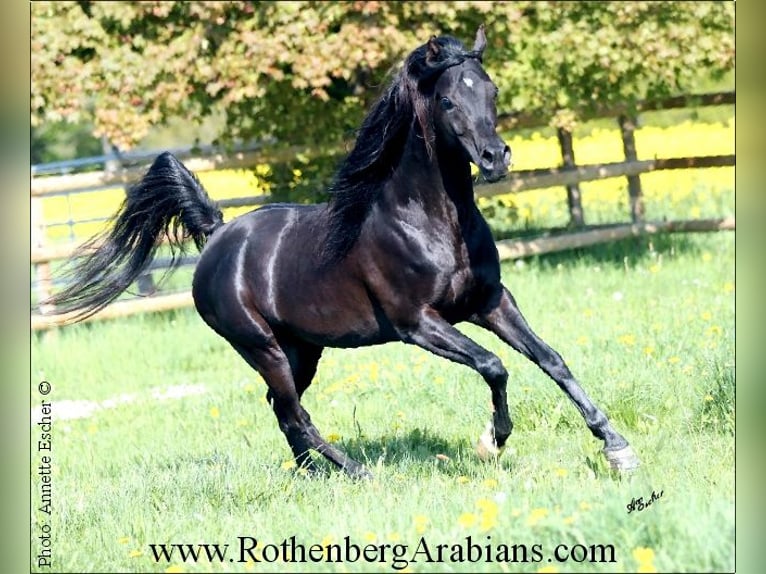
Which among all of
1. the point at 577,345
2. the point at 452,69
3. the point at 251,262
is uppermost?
the point at 452,69

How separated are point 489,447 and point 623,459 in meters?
0.61

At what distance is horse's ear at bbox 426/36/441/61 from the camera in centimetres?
480

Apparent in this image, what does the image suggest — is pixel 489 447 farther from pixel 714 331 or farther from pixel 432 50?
pixel 714 331

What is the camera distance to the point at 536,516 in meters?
3.53

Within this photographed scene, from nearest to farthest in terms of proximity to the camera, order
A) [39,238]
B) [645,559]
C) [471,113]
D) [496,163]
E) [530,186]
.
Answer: [645,559] < [496,163] < [471,113] < [39,238] < [530,186]

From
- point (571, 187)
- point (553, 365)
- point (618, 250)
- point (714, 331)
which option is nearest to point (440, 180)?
point (553, 365)

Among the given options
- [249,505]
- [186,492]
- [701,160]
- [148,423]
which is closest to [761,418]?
[249,505]

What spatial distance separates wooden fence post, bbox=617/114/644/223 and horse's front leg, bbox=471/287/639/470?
826 centimetres

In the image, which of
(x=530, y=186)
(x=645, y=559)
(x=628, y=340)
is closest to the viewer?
(x=645, y=559)

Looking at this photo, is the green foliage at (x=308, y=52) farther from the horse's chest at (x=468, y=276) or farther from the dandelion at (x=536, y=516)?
the dandelion at (x=536, y=516)

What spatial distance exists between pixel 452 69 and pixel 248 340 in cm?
187

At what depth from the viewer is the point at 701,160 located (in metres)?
12.9

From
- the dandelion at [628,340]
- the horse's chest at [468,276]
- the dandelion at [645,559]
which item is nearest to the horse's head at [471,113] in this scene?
the horse's chest at [468,276]

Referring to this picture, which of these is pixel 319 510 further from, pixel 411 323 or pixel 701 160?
pixel 701 160
